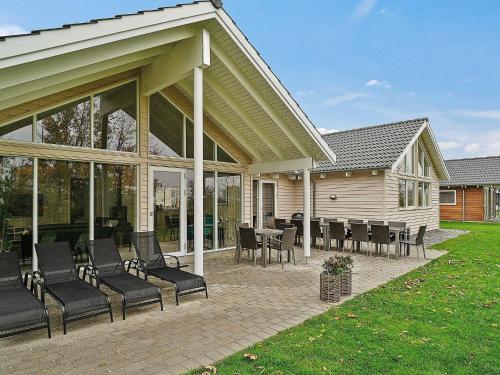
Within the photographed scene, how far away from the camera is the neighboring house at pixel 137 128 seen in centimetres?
543

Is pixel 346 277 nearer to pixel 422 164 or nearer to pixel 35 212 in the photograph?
pixel 35 212

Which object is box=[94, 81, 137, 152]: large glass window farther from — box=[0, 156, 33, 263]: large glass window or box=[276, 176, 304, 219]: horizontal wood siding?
box=[276, 176, 304, 219]: horizontal wood siding

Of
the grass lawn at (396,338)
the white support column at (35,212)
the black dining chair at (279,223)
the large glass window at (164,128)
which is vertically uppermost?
the large glass window at (164,128)

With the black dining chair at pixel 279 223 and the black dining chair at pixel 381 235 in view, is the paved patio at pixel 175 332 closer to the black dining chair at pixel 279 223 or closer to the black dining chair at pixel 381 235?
the black dining chair at pixel 381 235

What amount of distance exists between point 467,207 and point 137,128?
2398cm

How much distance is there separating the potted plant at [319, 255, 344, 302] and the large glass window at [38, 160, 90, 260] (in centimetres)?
524

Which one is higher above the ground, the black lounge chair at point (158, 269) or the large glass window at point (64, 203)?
the large glass window at point (64, 203)

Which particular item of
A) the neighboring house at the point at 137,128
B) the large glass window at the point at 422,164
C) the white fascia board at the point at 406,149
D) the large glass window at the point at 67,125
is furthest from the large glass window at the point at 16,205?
the large glass window at the point at 422,164

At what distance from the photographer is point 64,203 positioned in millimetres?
7117

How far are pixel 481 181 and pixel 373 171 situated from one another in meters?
15.4

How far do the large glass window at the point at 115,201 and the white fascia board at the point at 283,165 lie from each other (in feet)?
12.8

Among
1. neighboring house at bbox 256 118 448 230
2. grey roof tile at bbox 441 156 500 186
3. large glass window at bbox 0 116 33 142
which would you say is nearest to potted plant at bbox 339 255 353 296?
large glass window at bbox 0 116 33 142

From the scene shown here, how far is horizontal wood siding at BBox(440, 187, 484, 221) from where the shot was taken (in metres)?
23.1

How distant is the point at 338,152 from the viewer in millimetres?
15438
